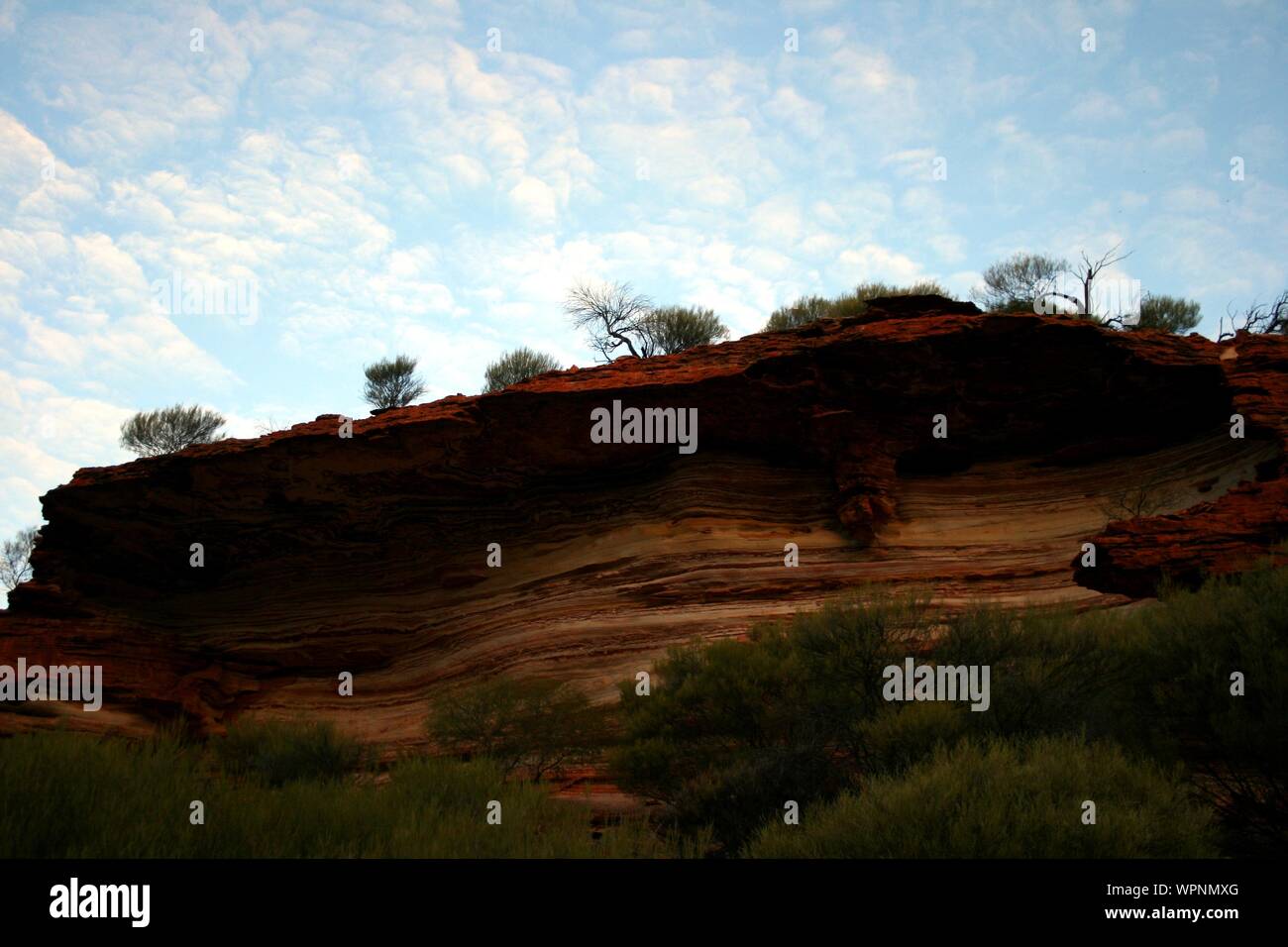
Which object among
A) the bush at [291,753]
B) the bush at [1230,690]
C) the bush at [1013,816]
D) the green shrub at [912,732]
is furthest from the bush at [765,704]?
the bush at [291,753]

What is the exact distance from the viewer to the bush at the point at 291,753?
12.2 metres

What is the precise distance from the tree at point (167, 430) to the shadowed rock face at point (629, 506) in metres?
6.07

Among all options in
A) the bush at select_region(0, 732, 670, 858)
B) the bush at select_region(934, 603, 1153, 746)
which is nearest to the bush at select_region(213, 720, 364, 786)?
the bush at select_region(0, 732, 670, 858)

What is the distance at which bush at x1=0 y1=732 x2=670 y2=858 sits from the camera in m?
5.57

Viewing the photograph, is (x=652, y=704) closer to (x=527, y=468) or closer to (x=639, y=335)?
(x=527, y=468)

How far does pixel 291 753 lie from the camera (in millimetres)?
12531

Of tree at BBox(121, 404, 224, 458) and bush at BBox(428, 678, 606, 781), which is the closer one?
bush at BBox(428, 678, 606, 781)

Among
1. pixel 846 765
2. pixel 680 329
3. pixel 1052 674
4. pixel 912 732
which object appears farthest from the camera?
pixel 680 329

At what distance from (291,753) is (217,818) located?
687cm

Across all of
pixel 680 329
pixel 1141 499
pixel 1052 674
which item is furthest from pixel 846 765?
pixel 680 329

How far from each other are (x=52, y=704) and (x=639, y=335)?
15.5 meters

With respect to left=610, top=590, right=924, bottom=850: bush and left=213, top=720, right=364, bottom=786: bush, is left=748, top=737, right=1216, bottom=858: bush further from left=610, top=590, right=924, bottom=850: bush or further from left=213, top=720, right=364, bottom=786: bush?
left=213, top=720, right=364, bottom=786: bush

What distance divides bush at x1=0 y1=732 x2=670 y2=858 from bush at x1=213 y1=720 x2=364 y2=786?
438 centimetres

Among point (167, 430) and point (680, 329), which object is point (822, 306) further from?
point (167, 430)
